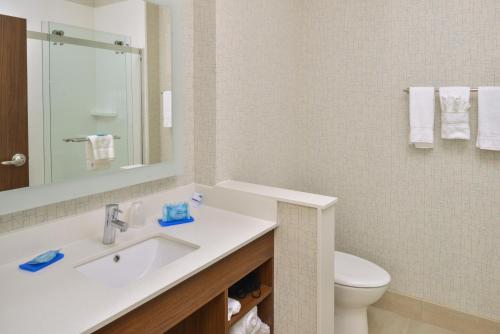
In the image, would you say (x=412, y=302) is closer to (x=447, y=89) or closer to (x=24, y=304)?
(x=447, y=89)

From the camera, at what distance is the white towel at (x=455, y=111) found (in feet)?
6.43

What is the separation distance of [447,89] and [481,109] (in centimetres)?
20

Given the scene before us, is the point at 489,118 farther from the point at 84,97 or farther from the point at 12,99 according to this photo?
the point at 12,99

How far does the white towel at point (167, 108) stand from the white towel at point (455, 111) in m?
1.50

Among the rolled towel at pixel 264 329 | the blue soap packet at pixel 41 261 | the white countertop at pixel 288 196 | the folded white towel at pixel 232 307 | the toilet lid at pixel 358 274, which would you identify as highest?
the white countertop at pixel 288 196

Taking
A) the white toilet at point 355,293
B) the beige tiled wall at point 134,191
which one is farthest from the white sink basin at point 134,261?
the white toilet at point 355,293

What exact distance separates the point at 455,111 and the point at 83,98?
6.17ft

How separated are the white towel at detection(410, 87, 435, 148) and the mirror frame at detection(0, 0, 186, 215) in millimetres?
1334

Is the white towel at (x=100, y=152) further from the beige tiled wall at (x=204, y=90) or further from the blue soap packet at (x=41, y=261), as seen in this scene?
the beige tiled wall at (x=204, y=90)

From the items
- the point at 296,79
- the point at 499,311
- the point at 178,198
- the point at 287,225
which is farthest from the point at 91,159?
the point at 499,311

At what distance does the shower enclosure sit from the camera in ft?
4.12

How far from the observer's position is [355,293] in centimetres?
187

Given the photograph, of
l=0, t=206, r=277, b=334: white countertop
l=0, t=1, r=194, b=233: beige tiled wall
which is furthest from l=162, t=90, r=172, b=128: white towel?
l=0, t=206, r=277, b=334: white countertop

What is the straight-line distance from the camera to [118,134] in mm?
1509
